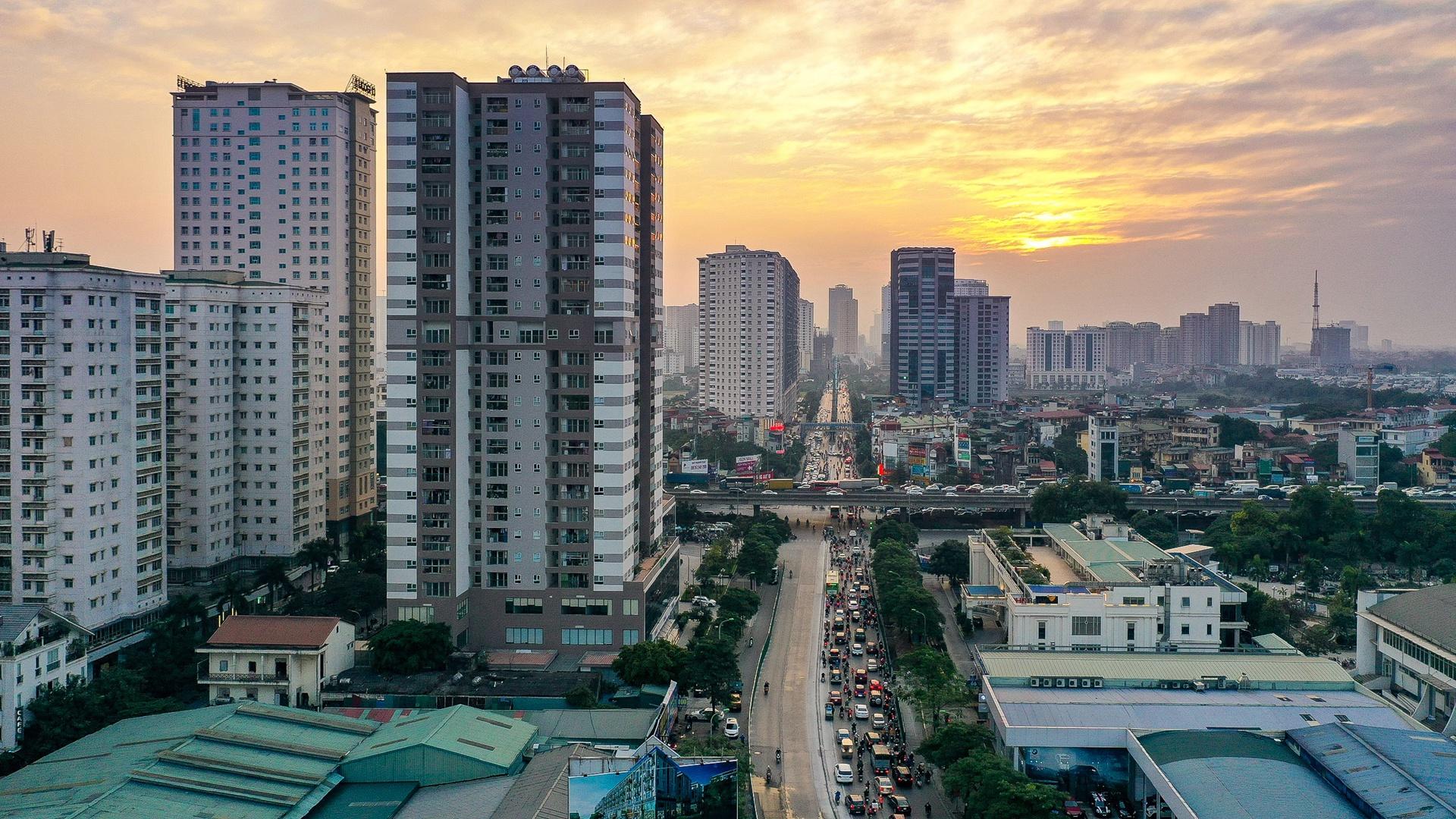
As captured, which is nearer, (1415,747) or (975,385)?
(1415,747)

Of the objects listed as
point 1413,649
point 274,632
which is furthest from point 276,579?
point 1413,649

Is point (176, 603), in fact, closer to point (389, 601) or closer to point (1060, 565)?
point (389, 601)

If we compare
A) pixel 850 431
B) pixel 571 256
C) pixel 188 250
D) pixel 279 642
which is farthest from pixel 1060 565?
pixel 850 431

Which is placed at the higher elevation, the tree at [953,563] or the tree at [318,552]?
the tree at [318,552]

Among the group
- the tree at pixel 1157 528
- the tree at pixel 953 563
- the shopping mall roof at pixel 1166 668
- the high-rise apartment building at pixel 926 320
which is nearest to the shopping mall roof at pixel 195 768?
the shopping mall roof at pixel 1166 668

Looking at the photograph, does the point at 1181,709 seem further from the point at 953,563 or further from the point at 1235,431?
the point at 1235,431

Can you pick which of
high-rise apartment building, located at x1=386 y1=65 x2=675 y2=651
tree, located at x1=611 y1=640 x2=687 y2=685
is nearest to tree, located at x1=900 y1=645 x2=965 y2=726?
tree, located at x1=611 y1=640 x2=687 y2=685

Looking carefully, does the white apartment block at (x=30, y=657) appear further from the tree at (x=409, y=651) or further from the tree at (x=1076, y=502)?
the tree at (x=1076, y=502)
